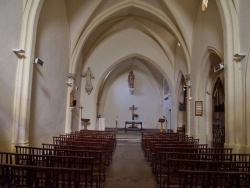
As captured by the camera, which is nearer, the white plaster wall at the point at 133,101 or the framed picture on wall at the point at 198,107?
the framed picture on wall at the point at 198,107

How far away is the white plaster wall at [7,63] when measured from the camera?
6512 mm

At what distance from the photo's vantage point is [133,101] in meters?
23.9

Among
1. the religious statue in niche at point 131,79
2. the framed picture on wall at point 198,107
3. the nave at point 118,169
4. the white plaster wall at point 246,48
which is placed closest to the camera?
the nave at point 118,169

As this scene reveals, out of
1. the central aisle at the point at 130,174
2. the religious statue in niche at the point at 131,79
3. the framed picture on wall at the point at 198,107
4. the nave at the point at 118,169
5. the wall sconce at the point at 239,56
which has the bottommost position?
the central aisle at the point at 130,174

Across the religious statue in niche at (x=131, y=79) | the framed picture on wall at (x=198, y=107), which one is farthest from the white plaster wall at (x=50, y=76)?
the religious statue in niche at (x=131, y=79)

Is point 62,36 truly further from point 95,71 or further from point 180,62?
point 180,62

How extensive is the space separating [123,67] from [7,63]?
16613 mm

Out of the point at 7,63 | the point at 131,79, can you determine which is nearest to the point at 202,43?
the point at 7,63

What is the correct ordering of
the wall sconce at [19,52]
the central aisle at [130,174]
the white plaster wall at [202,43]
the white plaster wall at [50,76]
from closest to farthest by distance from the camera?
the central aisle at [130,174], the wall sconce at [19,52], the white plaster wall at [50,76], the white plaster wall at [202,43]

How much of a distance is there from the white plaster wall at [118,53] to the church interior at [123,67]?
0.07 m

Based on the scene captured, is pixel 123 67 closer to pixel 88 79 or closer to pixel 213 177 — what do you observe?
pixel 88 79

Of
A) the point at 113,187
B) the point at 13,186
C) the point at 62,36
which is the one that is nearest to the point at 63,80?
the point at 62,36

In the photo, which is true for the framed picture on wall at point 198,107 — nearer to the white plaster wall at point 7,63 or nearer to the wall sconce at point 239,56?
the wall sconce at point 239,56

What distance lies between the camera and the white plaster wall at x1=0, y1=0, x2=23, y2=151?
6512mm
